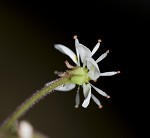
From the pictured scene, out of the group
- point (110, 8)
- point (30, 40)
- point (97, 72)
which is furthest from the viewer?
point (30, 40)

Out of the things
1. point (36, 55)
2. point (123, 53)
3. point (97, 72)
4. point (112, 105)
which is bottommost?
point (97, 72)

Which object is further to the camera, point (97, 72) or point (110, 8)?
point (110, 8)

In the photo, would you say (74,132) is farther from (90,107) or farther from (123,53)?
(123,53)

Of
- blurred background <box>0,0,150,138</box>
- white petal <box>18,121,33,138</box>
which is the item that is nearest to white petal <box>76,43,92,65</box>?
white petal <box>18,121,33,138</box>

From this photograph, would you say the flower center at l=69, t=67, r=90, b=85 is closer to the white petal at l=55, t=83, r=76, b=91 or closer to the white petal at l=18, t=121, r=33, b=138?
the white petal at l=55, t=83, r=76, b=91

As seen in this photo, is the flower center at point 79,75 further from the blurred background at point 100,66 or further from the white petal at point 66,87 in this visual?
the blurred background at point 100,66

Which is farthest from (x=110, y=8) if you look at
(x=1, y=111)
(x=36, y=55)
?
(x=1, y=111)

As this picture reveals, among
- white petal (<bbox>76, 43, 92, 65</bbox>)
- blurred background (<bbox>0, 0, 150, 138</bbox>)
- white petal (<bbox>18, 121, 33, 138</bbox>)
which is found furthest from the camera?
blurred background (<bbox>0, 0, 150, 138</bbox>)

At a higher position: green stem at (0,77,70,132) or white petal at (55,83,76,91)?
white petal at (55,83,76,91)

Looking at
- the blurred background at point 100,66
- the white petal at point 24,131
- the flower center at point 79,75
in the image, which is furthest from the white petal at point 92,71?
the blurred background at point 100,66
